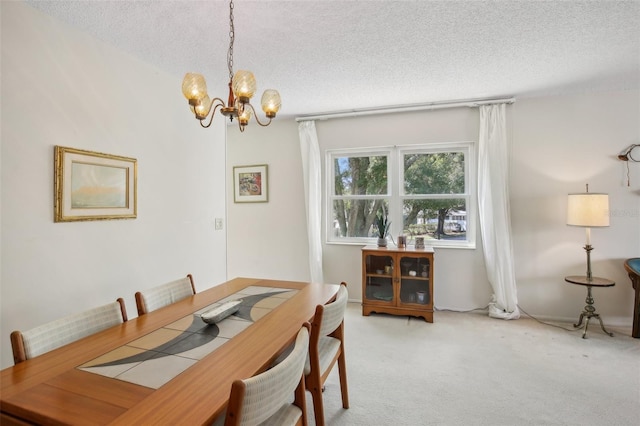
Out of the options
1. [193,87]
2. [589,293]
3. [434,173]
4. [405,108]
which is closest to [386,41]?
[193,87]

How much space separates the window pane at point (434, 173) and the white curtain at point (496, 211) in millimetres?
287

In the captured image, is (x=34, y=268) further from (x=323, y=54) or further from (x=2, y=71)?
(x=323, y=54)

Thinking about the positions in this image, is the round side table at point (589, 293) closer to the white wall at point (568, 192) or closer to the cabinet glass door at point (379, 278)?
the white wall at point (568, 192)

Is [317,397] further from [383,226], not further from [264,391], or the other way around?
[383,226]

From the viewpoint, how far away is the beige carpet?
179 cm

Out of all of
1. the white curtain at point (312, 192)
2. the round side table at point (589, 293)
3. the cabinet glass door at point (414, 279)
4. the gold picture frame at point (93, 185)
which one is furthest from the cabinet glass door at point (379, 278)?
the gold picture frame at point (93, 185)

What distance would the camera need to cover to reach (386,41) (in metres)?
2.13

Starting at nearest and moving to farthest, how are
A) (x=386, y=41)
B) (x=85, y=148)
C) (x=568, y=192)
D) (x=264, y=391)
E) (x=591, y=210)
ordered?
(x=264, y=391)
(x=85, y=148)
(x=386, y=41)
(x=591, y=210)
(x=568, y=192)

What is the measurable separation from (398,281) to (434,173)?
1369 mm

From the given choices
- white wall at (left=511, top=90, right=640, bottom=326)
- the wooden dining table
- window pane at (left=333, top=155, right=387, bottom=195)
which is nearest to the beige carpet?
white wall at (left=511, top=90, right=640, bottom=326)

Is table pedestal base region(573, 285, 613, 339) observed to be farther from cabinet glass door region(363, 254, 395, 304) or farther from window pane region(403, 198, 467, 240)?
cabinet glass door region(363, 254, 395, 304)

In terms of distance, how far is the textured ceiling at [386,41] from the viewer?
1786 mm

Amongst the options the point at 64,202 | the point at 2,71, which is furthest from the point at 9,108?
the point at 64,202

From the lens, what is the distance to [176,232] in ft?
9.05
